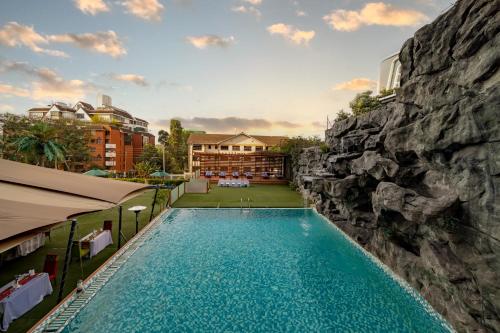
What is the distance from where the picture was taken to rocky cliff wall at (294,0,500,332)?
215 inches

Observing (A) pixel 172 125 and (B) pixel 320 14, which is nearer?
(B) pixel 320 14

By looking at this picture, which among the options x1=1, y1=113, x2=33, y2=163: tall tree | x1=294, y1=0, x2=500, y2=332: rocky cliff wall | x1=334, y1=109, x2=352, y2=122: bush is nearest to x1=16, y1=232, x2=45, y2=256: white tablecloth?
x1=294, y1=0, x2=500, y2=332: rocky cliff wall

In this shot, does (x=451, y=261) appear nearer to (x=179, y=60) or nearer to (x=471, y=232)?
(x=471, y=232)

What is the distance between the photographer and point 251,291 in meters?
8.12

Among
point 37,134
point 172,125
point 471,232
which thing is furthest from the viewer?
point 172,125

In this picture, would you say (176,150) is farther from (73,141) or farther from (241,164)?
(241,164)

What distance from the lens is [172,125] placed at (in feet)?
208

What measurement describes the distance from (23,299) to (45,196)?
3.35 metres

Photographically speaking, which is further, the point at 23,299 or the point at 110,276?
the point at 110,276

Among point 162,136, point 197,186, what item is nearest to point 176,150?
point 162,136

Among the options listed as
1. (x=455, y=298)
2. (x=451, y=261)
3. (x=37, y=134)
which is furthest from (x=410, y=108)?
(x=37, y=134)

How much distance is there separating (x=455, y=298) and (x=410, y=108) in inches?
250

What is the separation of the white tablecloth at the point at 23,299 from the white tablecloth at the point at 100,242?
292 centimetres

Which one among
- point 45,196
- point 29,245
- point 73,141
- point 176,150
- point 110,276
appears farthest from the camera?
point 176,150
